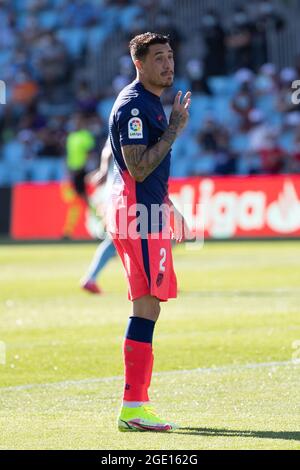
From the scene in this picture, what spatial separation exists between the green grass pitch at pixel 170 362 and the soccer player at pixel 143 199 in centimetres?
43

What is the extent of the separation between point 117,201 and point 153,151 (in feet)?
1.52

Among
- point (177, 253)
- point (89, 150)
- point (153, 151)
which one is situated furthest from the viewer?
point (89, 150)

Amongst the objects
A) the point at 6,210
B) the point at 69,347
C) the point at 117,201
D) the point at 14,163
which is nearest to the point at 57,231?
the point at 6,210

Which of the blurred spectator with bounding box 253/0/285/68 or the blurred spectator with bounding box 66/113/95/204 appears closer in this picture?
the blurred spectator with bounding box 66/113/95/204

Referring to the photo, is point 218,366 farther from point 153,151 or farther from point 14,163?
point 14,163

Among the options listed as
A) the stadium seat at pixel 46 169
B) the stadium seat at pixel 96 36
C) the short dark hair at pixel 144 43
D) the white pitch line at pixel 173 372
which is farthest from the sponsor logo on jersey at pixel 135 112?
the stadium seat at pixel 96 36

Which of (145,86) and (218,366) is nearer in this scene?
(145,86)

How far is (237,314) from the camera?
1309cm

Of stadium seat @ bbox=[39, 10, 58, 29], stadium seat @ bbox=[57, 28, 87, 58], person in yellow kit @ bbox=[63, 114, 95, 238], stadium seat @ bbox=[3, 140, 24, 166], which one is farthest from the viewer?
stadium seat @ bbox=[39, 10, 58, 29]

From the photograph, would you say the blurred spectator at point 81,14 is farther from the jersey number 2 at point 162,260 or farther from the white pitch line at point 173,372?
the jersey number 2 at point 162,260

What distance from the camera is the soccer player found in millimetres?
7277

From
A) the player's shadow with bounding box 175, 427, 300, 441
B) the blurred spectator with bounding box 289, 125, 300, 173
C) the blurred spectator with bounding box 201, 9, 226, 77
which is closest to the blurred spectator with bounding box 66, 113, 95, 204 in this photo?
the blurred spectator with bounding box 201, 9, 226, 77

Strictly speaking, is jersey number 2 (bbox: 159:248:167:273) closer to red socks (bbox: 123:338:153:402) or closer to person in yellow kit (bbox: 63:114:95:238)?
red socks (bbox: 123:338:153:402)

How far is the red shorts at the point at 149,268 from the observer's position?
734 centimetres
